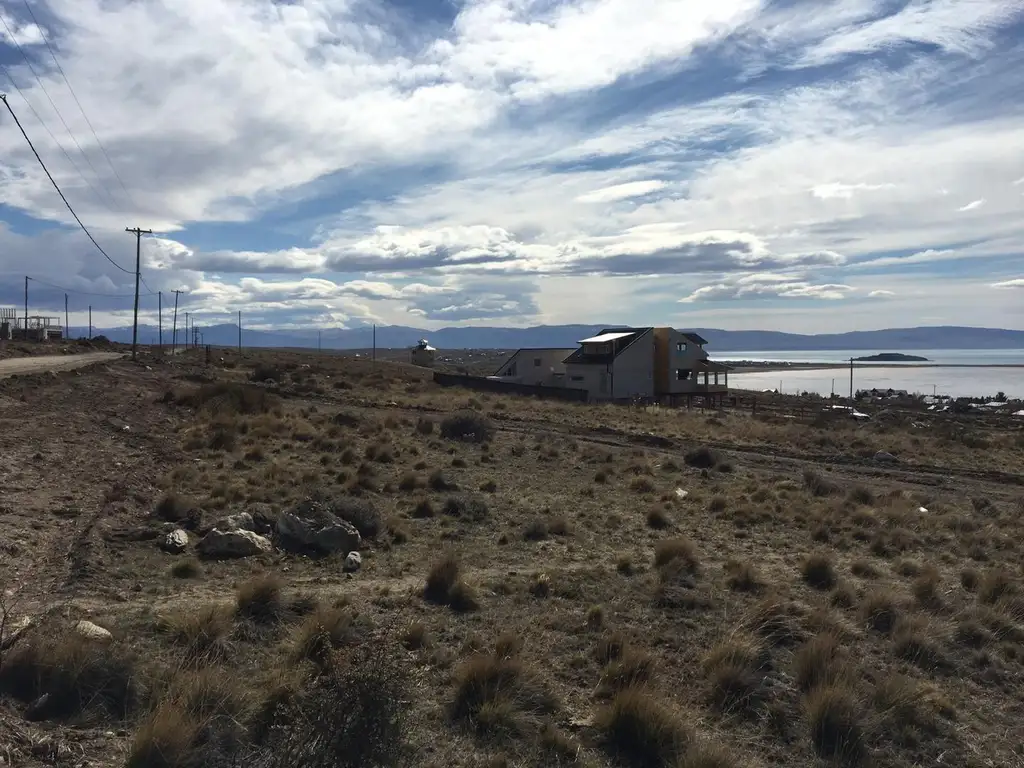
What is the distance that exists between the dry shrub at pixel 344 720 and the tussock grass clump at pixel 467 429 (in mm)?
20592

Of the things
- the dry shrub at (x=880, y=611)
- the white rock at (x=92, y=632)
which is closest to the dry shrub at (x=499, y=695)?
the white rock at (x=92, y=632)

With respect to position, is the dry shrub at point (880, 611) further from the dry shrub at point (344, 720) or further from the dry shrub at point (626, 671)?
the dry shrub at point (344, 720)

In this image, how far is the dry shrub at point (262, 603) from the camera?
8.54m

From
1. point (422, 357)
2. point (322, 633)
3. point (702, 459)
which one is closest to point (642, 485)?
point (702, 459)

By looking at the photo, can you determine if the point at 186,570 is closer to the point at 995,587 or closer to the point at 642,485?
the point at 995,587

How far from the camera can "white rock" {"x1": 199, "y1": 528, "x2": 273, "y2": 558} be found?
1111 centimetres

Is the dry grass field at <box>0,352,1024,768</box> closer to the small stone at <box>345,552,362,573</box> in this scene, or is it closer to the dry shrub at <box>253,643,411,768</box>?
the dry shrub at <box>253,643,411,768</box>

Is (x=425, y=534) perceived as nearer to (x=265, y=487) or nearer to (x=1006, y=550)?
(x=265, y=487)

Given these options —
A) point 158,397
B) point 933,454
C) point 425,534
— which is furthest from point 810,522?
point 158,397

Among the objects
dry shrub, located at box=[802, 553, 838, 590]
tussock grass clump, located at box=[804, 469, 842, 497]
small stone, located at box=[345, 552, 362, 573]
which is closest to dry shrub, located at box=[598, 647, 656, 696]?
small stone, located at box=[345, 552, 362, 573]

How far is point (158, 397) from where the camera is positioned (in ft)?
98.9

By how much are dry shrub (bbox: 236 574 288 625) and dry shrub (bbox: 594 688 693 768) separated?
12.7ft

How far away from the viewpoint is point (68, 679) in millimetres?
6133

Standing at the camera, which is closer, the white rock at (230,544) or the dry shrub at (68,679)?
the dry shrub at (68,679)
